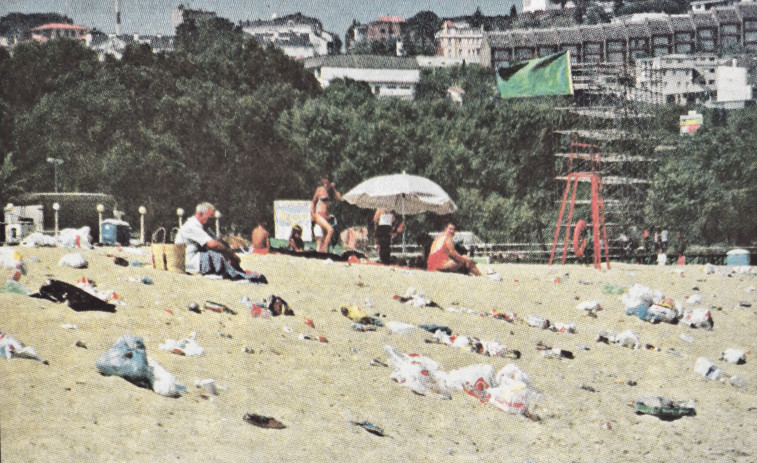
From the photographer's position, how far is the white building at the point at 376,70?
68.8 m

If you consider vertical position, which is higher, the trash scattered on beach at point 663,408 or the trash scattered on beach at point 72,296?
the trash scattered on beach at point 72,296

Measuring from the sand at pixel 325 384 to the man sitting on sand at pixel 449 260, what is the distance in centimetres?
156

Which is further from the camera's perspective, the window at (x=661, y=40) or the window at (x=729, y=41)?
the window at (x=661, y=40)

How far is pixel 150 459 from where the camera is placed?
15.7 feet

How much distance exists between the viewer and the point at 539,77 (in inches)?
Answer: 1188

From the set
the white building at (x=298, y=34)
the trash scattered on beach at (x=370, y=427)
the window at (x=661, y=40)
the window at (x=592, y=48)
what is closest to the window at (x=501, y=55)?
the window at (x=592, y=48)

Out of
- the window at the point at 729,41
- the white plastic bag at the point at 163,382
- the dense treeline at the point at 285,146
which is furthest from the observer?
the window at the point at 729,41

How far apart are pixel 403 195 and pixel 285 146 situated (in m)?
16.6

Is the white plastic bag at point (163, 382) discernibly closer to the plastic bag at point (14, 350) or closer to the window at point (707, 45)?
the plastic bag at point (14, 350)

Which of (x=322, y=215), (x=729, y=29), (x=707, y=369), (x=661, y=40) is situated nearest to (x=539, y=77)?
(x=729, y=29)

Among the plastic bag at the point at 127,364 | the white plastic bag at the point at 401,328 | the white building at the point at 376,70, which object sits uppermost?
the white building at the point at 376,70

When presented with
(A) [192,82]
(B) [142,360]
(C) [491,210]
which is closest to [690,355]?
(B) [142,360]

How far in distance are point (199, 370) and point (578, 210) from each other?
25.2 meters

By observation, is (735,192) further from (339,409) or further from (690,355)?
(339,409)
